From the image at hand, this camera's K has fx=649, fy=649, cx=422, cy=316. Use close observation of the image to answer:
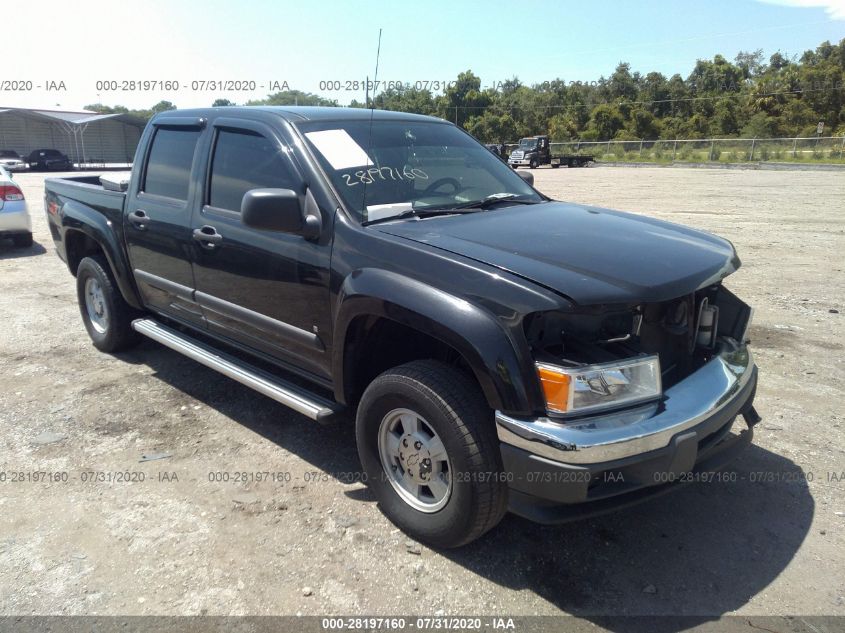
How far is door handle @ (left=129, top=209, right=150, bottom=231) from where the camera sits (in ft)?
14.8

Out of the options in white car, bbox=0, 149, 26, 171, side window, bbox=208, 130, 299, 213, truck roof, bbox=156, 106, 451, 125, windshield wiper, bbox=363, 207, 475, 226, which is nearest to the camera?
windshield wiper, bbox=363, 207, 475, 226

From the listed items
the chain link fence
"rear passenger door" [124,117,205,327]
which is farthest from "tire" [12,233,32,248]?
the chain link fence

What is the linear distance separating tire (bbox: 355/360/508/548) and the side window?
50.7 inches

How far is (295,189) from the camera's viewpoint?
11.2ft

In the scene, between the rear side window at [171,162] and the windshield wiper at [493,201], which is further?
the rear side window at [171,162]

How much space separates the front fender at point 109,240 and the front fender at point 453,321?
8.70ft

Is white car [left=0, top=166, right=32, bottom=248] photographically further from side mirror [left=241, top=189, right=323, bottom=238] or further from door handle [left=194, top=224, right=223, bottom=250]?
side mirror [left=241, top=189, right=323, bottom=238]

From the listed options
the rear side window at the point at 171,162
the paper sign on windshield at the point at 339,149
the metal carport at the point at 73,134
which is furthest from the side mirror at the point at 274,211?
the metal carport at the point at 73,134

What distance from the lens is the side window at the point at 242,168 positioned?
11.7ft

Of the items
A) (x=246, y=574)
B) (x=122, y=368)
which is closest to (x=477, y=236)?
(x=246, y=574)

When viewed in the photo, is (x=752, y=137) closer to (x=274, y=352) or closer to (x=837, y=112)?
(x=837, y=112)

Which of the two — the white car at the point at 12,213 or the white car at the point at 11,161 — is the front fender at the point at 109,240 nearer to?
the white car at the point at 12,213

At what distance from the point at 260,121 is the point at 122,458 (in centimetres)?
213

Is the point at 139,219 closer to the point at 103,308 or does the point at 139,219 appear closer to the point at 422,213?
the point at 103,308
